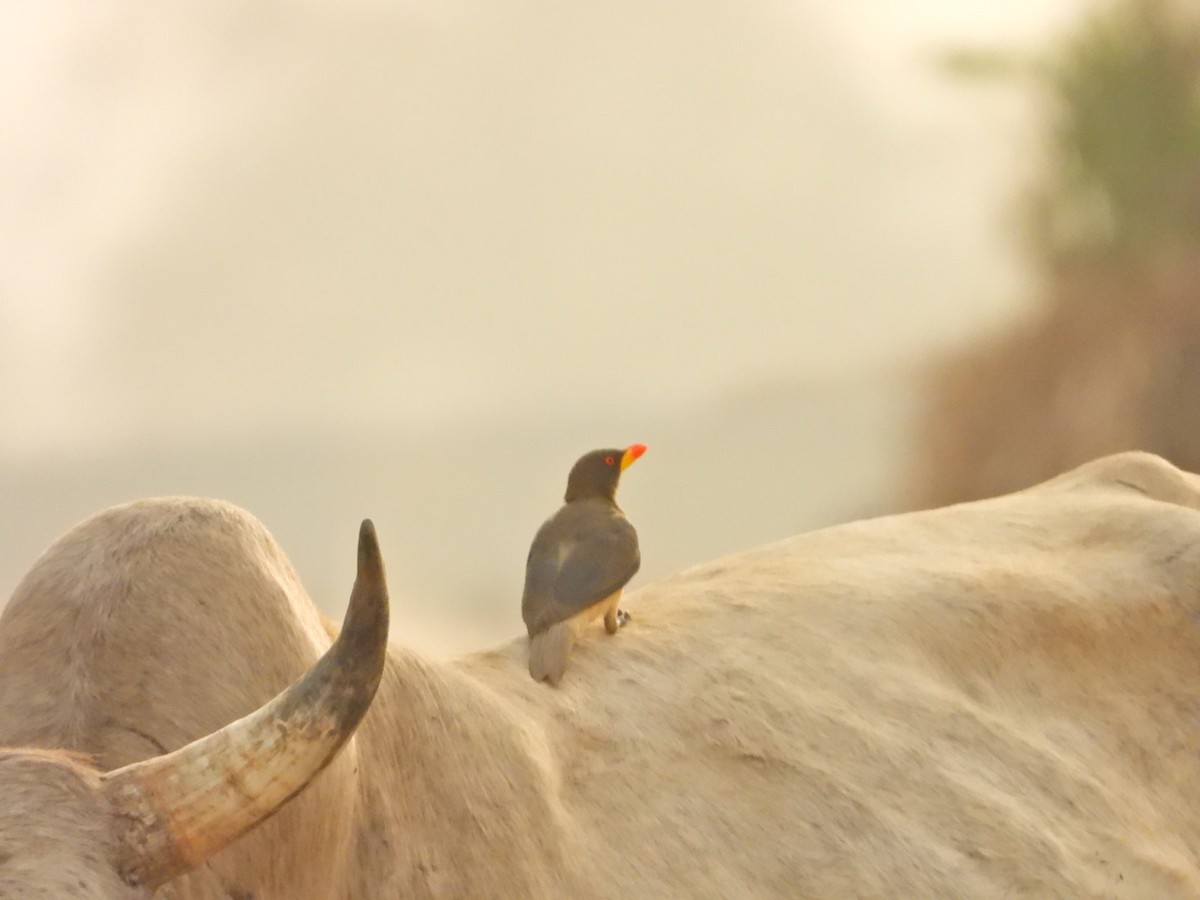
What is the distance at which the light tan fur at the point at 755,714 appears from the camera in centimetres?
187

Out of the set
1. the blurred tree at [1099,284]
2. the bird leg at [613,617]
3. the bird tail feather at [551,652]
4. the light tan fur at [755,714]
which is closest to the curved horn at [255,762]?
the light tan fur at [755,714]

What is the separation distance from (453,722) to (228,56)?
393 cm

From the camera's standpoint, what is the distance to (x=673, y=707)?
101 inches

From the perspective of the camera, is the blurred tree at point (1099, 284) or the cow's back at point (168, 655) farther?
the blurred tree at point (1099, 284)

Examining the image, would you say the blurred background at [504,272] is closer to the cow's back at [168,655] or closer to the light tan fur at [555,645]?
the light tan fur at [555,645]

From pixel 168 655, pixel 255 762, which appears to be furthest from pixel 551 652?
pixel 255 762

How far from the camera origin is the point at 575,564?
2590 millimetres

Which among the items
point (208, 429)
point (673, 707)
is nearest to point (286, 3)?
point (208, 429)

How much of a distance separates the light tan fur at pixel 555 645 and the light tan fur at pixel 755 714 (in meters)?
0.03

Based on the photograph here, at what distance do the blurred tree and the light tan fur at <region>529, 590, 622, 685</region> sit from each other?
486 centimetres

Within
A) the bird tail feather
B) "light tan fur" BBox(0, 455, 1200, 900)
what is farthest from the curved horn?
the bird tail feather

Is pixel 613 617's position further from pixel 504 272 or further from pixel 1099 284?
pixel 1099 284

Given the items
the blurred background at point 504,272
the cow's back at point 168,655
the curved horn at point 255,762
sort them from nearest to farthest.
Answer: the curved horn at point 255,762, the cow's back at point 168,655, the blurred background at point 504,272

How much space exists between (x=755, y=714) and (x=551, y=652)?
15.6 inches
